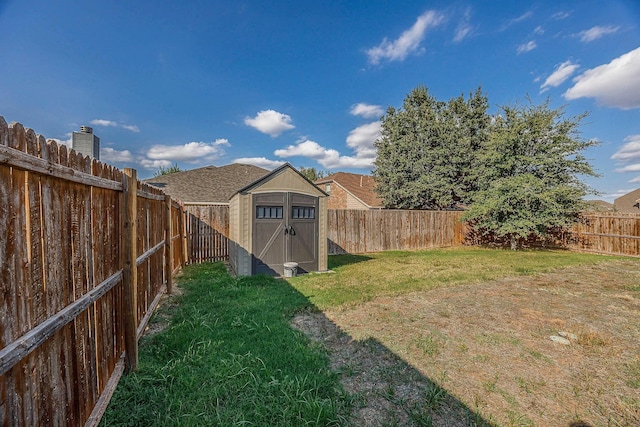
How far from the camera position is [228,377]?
2.58 metres

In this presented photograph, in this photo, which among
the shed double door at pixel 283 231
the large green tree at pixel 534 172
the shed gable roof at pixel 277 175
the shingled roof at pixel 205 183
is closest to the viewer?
the shed gable roof at pixel 277 175

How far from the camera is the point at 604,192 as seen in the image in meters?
11.6

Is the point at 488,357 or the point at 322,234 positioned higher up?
the point at 322,234

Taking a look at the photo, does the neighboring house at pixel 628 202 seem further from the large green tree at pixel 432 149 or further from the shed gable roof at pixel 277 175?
the shed gable roof at pixel 277 175

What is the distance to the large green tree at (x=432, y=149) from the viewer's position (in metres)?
17.2

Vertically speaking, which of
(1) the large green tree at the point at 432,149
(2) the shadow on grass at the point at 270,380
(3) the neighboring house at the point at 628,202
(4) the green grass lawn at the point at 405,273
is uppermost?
(1) the large green tree at the point at 432,149

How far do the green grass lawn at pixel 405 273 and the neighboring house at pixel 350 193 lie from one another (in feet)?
35.9

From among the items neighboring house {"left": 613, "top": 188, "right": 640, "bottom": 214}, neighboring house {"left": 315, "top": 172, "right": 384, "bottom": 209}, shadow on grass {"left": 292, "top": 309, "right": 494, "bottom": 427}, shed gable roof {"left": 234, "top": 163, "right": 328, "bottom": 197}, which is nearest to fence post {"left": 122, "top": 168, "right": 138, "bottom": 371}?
shadow on grass {"left": 292, "top": 309, "right": 494, "bottom": 427}

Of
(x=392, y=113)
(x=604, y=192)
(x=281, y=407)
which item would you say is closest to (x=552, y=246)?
(x=604, y=192)

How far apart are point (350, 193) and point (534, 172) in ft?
39.4

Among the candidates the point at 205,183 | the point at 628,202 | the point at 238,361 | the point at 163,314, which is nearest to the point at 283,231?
the point at 163,314

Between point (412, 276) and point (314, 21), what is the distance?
29.6 feet

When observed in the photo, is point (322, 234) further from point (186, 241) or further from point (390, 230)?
point (390, 230)

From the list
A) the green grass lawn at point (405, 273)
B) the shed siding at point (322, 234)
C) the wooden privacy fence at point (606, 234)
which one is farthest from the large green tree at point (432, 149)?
the shed siding at point (322, 234)
